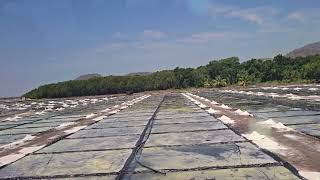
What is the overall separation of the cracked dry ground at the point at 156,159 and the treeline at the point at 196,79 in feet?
168

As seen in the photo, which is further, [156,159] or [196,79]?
[196,79]

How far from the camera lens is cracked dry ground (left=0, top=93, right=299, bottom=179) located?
11.3 ft

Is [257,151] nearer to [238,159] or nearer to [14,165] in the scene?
[238,159]

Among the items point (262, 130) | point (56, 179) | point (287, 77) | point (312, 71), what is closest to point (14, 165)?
point (56, 179)

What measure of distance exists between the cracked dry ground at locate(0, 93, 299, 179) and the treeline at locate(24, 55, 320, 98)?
51.3 meters

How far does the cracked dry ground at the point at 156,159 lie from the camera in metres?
3.44

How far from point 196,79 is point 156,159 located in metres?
57.7

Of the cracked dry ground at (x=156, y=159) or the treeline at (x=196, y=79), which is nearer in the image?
the cracked dry ground at (x=156, y=159)

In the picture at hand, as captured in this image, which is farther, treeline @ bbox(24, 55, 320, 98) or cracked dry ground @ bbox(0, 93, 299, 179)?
treeline @ bbox(24, 55, 320, 98)

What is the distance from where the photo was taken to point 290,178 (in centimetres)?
308

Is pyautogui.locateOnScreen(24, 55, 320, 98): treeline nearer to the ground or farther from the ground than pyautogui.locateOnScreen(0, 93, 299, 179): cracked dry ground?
farther from the ground

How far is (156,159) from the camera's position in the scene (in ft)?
13.3

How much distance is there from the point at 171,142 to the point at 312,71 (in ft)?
141

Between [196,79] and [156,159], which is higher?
[196,79]
